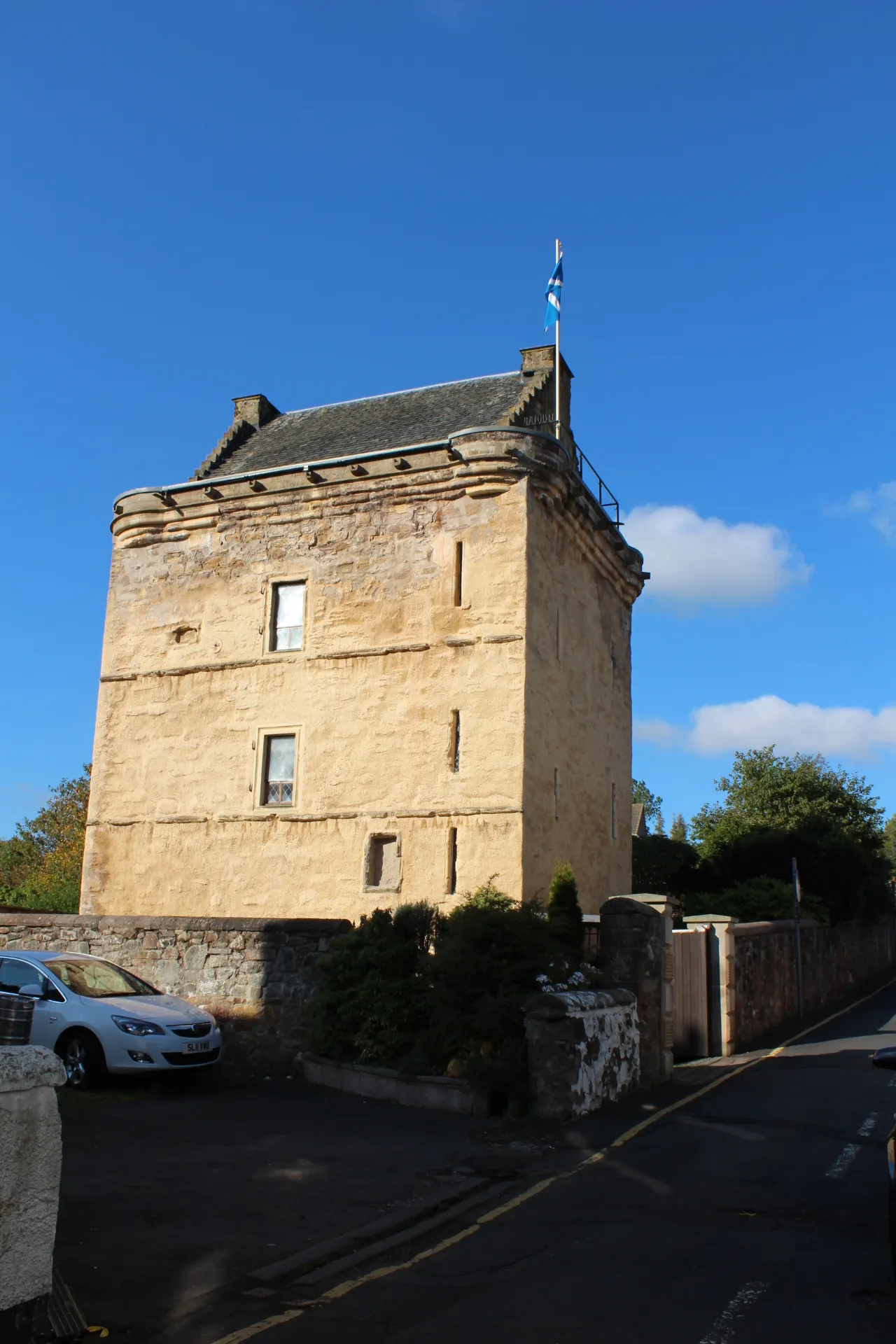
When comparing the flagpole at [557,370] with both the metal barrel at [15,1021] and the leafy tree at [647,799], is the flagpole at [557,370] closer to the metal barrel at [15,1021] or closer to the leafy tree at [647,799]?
the metal barrel at [15,1021]

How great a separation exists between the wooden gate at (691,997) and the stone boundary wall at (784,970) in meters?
0.90

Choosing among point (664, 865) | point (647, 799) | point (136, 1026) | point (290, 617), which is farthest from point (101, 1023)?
point (647, 799)

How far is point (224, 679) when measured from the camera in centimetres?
2284

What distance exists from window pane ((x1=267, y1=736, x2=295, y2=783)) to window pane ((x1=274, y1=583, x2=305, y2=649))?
1953 mm

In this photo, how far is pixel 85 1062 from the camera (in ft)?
39.8

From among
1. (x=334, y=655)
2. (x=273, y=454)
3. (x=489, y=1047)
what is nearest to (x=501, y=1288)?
(x=489, y=1047)

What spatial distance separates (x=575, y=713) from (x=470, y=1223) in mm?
16005

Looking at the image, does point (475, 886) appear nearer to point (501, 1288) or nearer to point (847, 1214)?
point (847, 1214)

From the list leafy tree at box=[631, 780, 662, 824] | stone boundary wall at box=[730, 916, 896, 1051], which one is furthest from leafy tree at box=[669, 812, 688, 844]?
stone boundary wall at box=[730, 916, 896, 1051]

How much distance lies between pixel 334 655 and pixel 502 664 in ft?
11.8

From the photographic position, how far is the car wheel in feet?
39.7

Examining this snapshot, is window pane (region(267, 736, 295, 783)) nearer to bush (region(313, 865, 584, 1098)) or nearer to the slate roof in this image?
the slate roof

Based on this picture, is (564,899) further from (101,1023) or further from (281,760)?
(101,1023)

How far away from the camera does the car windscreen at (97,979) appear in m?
12.8
